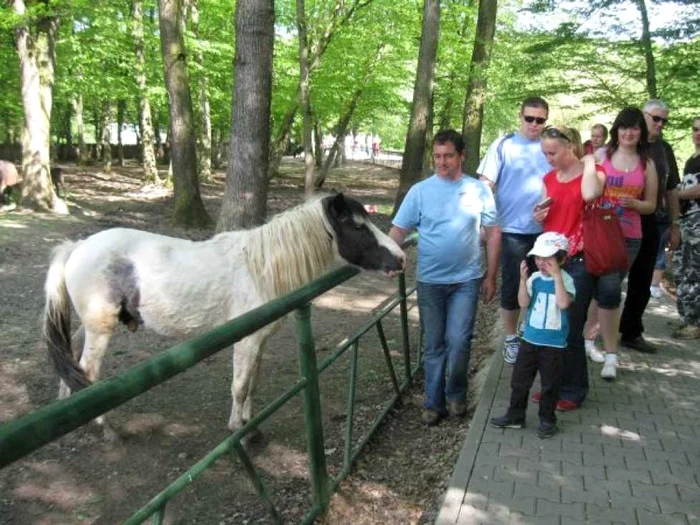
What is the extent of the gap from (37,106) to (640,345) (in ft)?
44.5

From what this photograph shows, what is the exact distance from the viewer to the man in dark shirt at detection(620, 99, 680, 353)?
5117 millimetres

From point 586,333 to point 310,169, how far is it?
12437mm

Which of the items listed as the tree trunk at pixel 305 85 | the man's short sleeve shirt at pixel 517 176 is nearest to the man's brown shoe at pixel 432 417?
the man's short sleeve shirt at pixel 517 176

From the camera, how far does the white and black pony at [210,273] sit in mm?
3934

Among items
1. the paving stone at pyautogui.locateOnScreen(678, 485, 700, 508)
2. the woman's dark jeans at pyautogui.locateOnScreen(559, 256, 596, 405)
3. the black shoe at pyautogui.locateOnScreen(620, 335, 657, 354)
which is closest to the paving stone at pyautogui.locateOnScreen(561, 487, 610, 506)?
the paving stone at pyautogui.locateOnScreen(678, 485, 700, 508)

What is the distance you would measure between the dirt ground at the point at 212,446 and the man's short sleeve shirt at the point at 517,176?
163 centimetres

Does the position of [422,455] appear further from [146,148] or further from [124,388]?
[146,148]

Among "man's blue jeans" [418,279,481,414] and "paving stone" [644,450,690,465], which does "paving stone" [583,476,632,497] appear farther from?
"man's blue jeans" [418,279,481,414]

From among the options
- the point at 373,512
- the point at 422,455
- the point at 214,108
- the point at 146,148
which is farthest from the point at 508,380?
the point at 214,108

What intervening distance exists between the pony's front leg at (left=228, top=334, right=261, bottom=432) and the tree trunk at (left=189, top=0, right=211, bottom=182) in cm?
1546

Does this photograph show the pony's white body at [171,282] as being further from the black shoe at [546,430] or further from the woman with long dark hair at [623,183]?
the woman with long dark hair at [623,183]

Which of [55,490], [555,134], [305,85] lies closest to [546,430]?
[555,134]

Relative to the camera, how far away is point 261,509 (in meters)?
3.39

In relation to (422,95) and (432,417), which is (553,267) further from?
(422,95)
